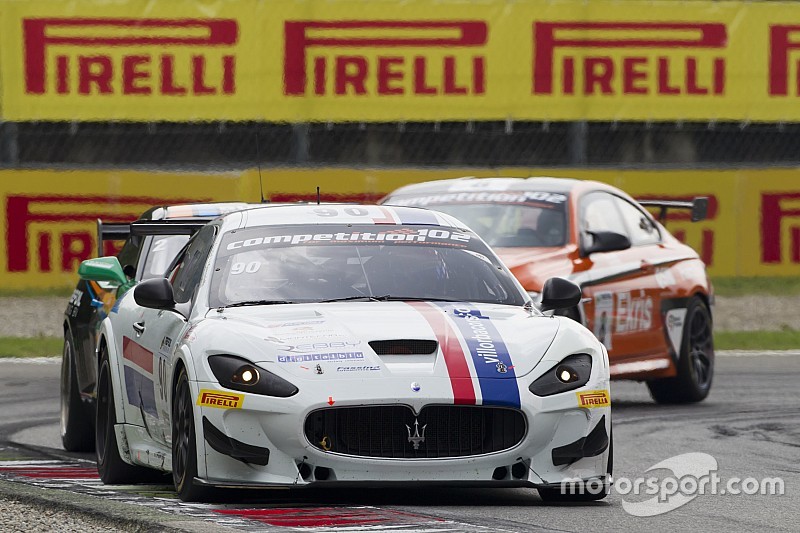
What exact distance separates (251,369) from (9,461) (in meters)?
2.77

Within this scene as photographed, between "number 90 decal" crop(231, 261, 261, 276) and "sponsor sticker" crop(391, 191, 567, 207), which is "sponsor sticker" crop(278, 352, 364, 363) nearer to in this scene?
"number 90 decal" crop(231, 261, 261, 276)

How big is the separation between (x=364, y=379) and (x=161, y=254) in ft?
12.8

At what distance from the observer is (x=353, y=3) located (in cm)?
2102

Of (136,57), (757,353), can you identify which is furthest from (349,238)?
(136,57)

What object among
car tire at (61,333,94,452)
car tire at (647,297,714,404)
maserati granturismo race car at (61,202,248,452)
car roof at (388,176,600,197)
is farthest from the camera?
car roof at (388,176,600,197)

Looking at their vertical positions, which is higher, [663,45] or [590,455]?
[663,45]

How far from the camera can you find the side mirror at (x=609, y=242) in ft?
42.4

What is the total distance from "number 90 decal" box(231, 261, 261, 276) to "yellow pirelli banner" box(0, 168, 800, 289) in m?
11.0

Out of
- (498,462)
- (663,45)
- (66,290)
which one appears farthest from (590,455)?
(663,45)

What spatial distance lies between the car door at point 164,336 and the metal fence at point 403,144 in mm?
11243

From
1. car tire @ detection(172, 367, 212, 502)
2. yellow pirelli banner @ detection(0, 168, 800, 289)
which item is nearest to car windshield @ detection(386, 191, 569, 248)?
car tire @ detection(172, 367, 212, 502)

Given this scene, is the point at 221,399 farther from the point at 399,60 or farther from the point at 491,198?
the point at 399,60

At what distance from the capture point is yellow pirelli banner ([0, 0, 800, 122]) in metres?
20.5

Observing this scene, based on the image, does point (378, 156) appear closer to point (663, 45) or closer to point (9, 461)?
point (663, 45)
